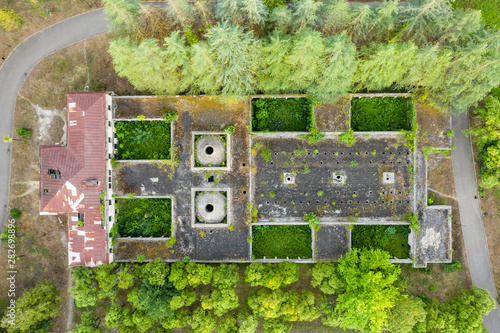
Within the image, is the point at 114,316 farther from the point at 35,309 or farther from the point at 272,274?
the point at 272,274

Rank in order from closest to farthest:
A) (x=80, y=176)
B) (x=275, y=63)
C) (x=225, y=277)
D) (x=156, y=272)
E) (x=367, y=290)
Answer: (x=367, y=290) < (x=275, y=63) < (x=156, y=272) < (x=225, y=277) < (x=80, y=176)

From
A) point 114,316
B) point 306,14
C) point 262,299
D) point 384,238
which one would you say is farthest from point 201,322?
point 306,14

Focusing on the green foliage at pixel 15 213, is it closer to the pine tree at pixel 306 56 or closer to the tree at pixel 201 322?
the tree at pixel 201 322

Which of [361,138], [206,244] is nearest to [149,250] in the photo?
[206,244]

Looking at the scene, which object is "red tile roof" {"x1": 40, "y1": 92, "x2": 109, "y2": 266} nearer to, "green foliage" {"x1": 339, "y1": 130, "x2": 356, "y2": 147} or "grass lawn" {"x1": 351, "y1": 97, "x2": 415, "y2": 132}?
"green foliage" {"x1": 339, "y1": 130, "x2": 356, "y2": 147}

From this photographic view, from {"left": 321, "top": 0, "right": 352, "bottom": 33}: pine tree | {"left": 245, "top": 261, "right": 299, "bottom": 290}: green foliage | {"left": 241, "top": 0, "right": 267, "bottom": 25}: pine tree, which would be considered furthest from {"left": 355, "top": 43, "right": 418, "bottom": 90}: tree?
{"left": 245, "top": 261, "right": 299, "bottom": 290}: green foliage

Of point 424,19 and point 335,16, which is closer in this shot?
point 335,16

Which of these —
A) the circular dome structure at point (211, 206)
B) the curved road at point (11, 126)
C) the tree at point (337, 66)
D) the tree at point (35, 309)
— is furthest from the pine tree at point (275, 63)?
the tree at point (35, 309)
